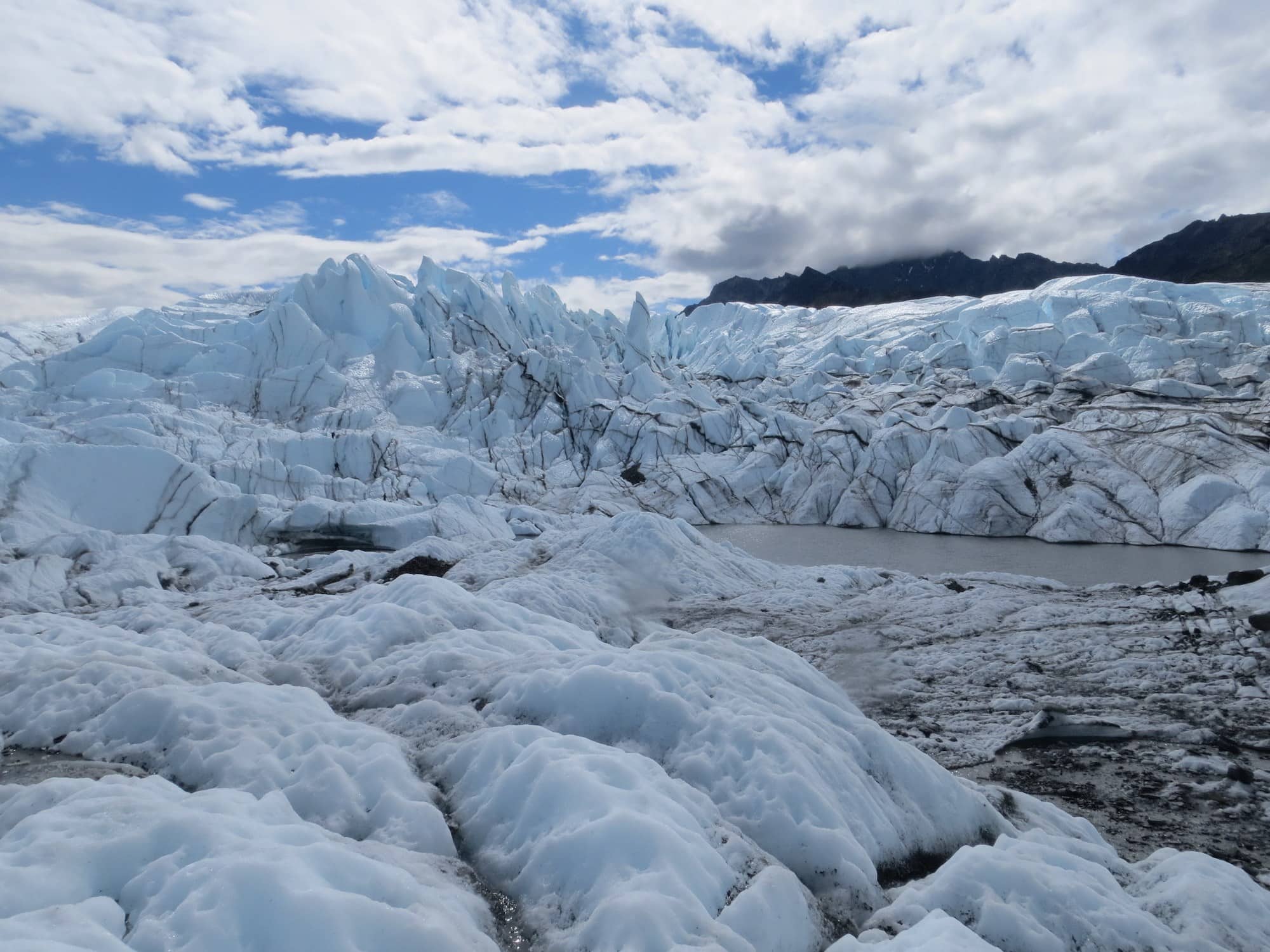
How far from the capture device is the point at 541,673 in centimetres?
770

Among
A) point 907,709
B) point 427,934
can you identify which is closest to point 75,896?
point 427,934

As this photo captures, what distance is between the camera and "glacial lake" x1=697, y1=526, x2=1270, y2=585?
28.1 meters

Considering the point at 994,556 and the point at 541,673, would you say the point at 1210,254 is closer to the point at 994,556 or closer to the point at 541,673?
the point at 994,556

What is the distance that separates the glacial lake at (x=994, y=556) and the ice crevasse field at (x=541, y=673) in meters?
1.73

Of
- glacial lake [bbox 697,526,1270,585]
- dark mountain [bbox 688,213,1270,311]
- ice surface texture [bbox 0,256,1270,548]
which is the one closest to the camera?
glacial lake [bbox 697,526,1270,585]

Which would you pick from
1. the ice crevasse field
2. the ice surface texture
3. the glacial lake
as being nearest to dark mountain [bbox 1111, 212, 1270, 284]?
the ice surface texture

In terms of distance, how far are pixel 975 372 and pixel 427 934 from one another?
65.3m

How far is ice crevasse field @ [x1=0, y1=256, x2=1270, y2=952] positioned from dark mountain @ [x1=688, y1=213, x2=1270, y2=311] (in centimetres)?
6680

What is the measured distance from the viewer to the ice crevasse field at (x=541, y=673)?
4594 millimetres

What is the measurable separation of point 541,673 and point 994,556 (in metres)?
29.7

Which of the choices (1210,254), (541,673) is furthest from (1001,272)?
(541,673)

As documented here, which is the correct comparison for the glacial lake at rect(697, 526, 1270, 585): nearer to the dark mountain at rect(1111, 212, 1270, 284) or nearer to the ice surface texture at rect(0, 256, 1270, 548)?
the ice surface texture at rect(0, 256, 1270, 548)

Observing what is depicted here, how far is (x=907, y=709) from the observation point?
41.9ft

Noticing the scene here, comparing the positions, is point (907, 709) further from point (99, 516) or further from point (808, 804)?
point (99, 516)
